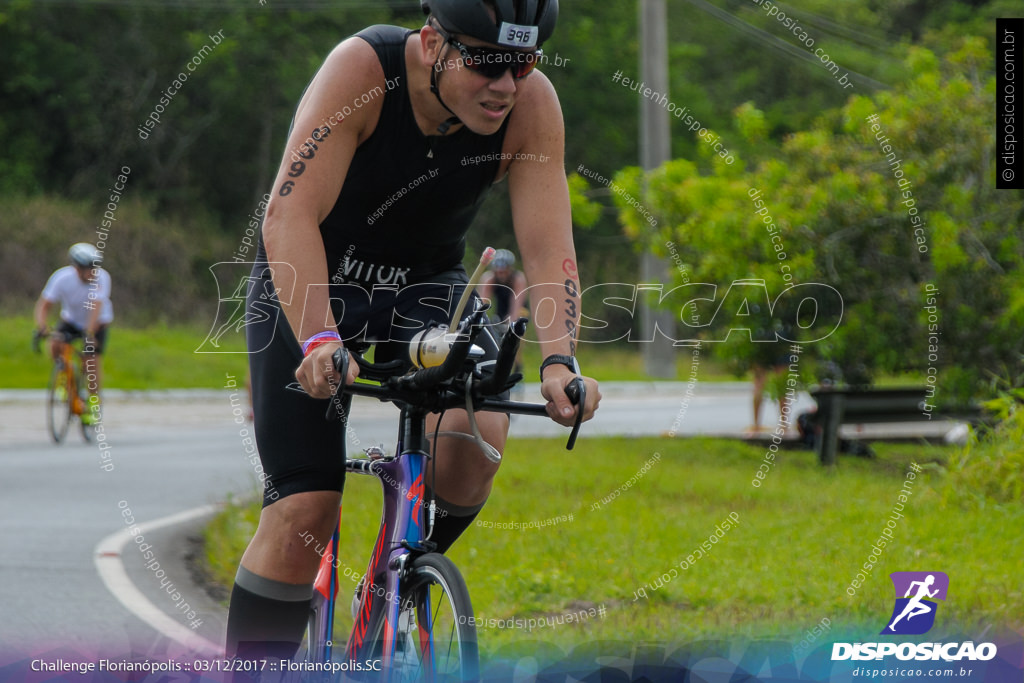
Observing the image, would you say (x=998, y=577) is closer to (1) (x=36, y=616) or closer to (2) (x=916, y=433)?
(1) (x=36, y=616)

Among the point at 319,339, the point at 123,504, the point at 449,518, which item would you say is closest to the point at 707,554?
the point at 449,518

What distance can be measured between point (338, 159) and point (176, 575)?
12.7ft

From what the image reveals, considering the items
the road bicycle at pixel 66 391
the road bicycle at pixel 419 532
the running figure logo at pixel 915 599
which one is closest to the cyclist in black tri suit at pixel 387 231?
the road bicycle at pixel 419 532

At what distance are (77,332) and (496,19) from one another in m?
11.2

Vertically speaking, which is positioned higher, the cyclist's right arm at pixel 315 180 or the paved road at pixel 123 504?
the cyclist's right arm at pixel 315 180

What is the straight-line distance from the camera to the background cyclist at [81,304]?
1261 cm

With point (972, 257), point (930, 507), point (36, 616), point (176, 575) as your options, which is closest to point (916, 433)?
point (972, 257)

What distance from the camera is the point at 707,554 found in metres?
6.27

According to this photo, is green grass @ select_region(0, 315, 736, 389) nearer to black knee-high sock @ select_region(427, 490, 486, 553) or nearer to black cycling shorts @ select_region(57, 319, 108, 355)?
black cycling shorts @ select_region(57, 319, 108, 355)

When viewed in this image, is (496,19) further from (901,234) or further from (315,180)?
(901,234)

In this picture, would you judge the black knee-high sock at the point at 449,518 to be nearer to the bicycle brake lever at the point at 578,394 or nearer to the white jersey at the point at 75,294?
the bicycle brake lever at the point at 578,394

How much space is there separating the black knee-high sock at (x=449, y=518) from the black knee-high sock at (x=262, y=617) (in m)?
0.39

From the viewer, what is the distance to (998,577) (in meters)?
5.38

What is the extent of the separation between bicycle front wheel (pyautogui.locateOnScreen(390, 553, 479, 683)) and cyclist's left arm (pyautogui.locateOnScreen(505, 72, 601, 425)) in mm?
732
